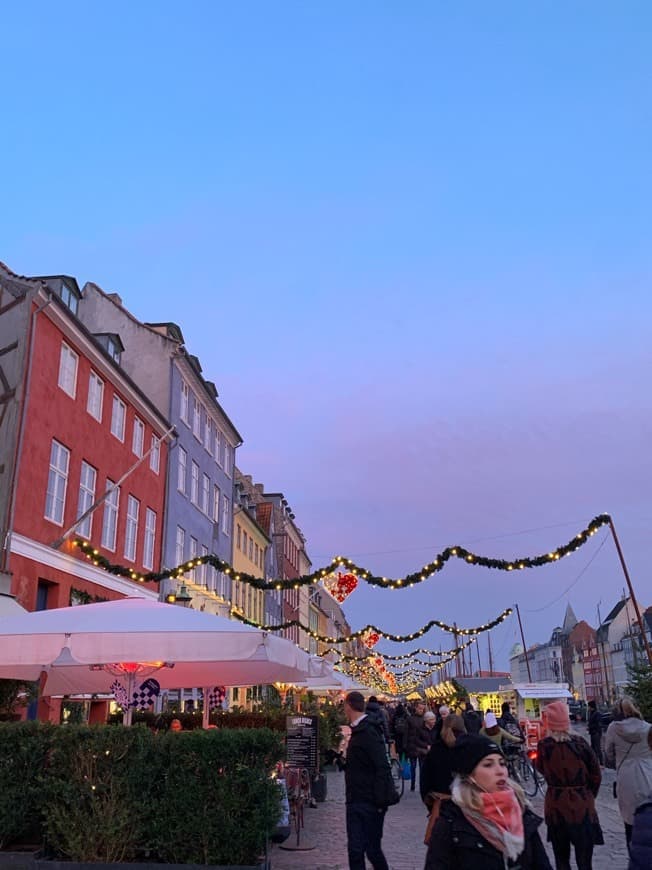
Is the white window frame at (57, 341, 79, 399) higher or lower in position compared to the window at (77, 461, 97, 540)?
higher

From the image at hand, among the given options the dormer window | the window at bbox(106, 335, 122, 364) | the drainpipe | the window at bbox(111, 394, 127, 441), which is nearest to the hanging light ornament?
the window at bbox(111, 394, 127, 441)

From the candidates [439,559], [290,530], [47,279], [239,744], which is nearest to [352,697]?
[239,744]

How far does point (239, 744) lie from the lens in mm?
8250

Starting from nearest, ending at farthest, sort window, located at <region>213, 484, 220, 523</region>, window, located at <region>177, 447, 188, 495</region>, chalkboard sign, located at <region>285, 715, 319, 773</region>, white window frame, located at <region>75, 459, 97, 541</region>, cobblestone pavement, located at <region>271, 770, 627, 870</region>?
1. cobblestone pavement, located at <region>271, 770, 627, 870</region>
2. chalkboard sign, located at <region>285, 715, 319, 773</region>
3. white window frame, located at <region>75, 459, 97, 541</region>
4. window, located at <region>177, 447, 188, 495</region>
5. window, located at <region>213, 484, 220, 523</region>

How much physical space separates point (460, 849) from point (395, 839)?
841 centimetres

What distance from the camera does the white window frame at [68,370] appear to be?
19781 millimetres

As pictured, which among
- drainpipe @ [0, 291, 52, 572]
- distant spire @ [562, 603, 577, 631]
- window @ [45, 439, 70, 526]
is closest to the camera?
drainpipe @ [0, 291, 52, 572]

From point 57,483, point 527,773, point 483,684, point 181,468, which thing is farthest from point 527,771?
point 483,684

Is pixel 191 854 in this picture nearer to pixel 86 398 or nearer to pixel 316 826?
pixel 316 826

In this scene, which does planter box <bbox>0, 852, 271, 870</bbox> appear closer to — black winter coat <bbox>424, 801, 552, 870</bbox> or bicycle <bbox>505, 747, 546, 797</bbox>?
black winter coat <bbox>424, 801, 552, 870</bbox>

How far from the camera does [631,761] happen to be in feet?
23.7

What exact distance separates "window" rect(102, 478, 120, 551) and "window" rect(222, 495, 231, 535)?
13.7m

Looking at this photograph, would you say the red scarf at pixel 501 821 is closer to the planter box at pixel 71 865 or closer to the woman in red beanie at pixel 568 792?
the woman in red beanie at pixel 568 792

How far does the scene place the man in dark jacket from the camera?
23.1ft
